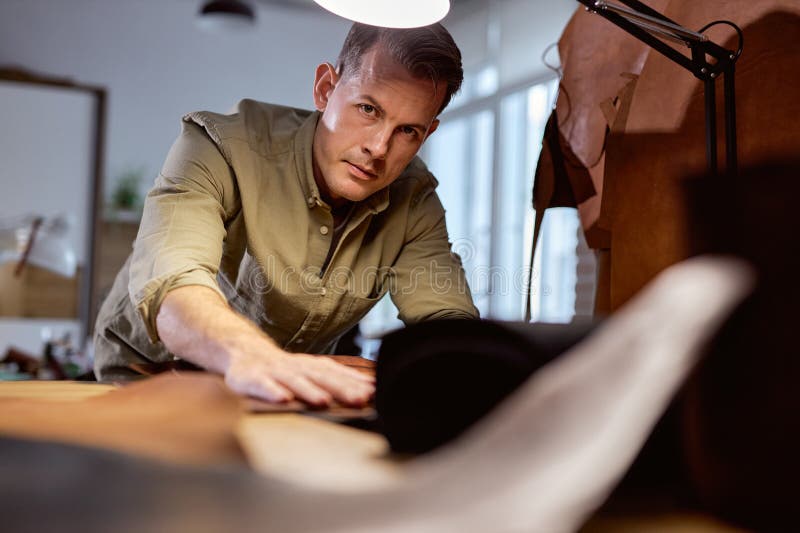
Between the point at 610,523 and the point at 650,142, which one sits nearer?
the point at 610,523

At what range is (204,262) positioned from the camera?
1080 mm

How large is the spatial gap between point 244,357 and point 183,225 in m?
0.46

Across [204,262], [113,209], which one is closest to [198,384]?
[204,262]

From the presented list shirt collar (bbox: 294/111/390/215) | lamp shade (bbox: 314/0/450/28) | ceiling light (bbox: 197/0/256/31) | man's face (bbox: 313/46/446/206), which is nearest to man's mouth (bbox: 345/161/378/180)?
man's face (bbox: 313/46/446/206)

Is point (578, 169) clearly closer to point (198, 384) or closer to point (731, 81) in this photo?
point (731, 81)

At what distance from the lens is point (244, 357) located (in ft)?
2.38

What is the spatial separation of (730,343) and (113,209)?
5916mm

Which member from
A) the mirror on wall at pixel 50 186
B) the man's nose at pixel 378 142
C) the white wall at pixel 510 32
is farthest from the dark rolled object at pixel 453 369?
the mirror on wall at pixel 50 186

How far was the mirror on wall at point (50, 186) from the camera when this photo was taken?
5191 millimetres

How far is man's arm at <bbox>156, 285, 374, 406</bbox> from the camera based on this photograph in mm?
632

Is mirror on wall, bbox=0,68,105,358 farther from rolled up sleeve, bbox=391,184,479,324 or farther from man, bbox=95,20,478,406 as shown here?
rolled up sleeve, bbox=391,184,479,324

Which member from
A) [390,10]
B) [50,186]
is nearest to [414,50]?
[390,10]

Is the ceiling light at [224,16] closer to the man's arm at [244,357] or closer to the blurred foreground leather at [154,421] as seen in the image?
the man's arm at [244,357]

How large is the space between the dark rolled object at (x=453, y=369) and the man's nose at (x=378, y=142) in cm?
95
